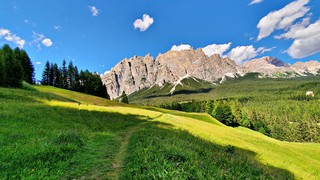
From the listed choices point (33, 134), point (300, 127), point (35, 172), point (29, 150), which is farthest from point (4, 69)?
point (300, 127)

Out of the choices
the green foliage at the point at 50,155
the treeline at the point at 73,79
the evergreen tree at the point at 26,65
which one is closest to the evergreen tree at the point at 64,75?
the treeline at the point at 73,79

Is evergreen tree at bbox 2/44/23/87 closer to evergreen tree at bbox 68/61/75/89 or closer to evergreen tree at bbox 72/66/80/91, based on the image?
evergreen tree at bbox 68/61/75/89

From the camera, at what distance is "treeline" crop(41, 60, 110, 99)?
9731 cm

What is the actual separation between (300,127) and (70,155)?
430ft

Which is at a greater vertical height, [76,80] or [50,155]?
[76,80]

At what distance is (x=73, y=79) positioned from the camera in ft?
334

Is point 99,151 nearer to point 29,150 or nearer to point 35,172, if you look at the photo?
point 29,150

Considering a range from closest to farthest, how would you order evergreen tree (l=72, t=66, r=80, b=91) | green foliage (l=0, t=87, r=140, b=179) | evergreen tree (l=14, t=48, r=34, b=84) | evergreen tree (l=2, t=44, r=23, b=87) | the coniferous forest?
green foliage (l=0, t=87, r=140, b=179) < evergreen tree (l=2, t=44, r=23, b=87) < evergreen tree (l=14, t=48, r=34, b=84) < the coniferous forest < evergreen tree (l=72, t=66, r=80, b=91)

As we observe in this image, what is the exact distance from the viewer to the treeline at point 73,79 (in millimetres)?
97312

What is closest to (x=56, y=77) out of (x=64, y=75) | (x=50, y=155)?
(x=64, y=75)

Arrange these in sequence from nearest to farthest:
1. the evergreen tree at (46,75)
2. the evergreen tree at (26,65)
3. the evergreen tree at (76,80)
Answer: the evergreen tree at (26,65), the evergreen tree at (46,75), the evergreen tree at (76,80)

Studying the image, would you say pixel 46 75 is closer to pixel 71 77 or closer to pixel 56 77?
pixel 56 77

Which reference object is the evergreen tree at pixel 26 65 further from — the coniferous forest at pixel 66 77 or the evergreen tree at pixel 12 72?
the evergreen tree at pixel 12 72

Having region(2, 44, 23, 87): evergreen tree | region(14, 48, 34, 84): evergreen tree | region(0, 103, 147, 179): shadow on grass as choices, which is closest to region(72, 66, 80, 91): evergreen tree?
region(14, 48, 34, 84): evergreen tree
